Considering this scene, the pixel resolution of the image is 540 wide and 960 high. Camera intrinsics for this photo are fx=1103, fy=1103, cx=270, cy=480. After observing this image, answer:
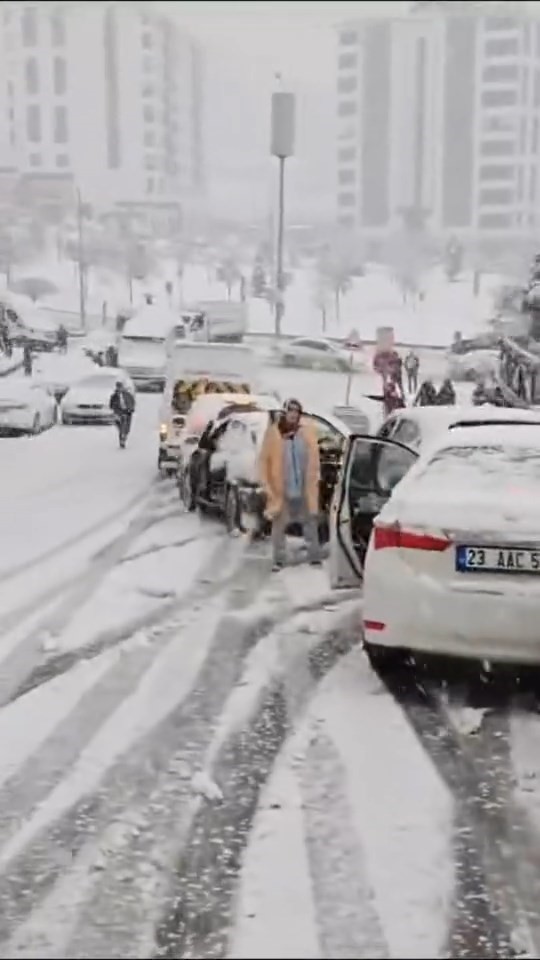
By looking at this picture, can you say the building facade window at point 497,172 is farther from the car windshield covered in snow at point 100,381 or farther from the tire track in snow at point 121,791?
the tire track in snow at point 121,791

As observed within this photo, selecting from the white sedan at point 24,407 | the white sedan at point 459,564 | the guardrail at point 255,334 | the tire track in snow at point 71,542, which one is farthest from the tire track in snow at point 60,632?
the guardrail at point 255,334

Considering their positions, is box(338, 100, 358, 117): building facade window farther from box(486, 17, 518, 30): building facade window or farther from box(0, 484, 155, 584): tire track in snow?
box(0, 484, 155, 584): tire track in snow

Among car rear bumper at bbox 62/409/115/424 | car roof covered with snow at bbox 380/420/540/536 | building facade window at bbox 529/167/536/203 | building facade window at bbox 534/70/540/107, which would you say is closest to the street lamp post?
building facade window at bbox 534/70/540/107

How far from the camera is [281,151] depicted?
1384 cm

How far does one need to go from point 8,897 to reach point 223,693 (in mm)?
2116

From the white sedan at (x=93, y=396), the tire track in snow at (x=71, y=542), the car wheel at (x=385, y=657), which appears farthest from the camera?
the white sedan at (x=93, y=396)

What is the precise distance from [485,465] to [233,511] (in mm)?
5116

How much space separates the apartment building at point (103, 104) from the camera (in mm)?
11008

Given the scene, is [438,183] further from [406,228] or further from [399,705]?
[399,705]

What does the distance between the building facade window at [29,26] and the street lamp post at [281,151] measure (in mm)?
3229

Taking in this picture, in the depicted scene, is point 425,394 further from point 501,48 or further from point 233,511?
point 233,511

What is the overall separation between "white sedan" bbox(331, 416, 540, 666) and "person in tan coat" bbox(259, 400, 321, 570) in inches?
110

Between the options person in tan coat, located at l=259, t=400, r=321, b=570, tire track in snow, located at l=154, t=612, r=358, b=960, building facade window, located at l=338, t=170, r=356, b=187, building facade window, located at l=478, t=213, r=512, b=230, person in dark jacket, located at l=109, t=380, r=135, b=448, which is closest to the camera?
tire track in snow, located at l=154, t=612, r=358, b=960

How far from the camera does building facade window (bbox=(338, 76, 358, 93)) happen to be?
12750 mm
